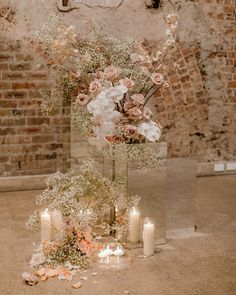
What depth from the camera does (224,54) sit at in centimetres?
579

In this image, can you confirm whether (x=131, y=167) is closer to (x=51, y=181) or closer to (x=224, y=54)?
(x=51, y=181)

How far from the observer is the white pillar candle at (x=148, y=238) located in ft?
10.6

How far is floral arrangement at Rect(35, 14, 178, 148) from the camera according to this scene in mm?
3129

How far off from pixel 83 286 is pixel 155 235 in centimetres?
81

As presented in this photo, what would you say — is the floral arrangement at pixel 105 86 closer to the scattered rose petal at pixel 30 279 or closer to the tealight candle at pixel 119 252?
the tealight candle at pixel 119 252

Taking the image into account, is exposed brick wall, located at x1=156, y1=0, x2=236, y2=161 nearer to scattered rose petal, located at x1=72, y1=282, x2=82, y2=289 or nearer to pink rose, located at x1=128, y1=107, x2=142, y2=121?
pink rose, located at x1=128, y1=107, x2=142, y2=121

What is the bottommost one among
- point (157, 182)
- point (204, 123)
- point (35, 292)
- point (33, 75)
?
point (35, 292)

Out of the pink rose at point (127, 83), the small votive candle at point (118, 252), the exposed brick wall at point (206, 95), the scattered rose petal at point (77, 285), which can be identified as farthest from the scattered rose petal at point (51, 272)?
the exposed brick wall at point (206, 95)

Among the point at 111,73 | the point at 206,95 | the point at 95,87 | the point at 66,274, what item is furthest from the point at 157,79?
the point at 206,95

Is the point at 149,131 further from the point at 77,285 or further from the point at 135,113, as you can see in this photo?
the point at 77,285

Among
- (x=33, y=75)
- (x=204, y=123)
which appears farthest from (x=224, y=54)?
(x=33, y=75)

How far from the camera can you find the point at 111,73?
3143 millimetres

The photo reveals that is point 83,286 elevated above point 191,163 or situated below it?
below

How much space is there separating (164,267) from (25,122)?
8.22 feet
